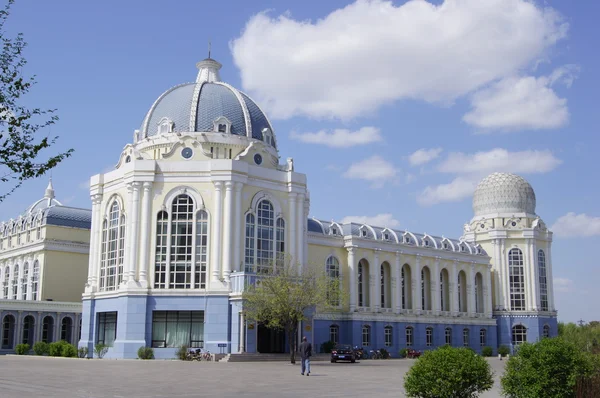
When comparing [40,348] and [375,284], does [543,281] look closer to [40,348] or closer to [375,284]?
[375,284]

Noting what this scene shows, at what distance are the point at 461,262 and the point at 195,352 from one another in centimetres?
4155

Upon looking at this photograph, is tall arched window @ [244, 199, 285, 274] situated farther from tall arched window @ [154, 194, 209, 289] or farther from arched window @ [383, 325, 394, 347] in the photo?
arched window @ [383, 325, 394, 347]

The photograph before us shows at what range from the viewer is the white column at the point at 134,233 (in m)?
53.6

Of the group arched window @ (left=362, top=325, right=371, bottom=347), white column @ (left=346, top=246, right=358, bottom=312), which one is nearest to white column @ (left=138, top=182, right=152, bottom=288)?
white column @ (left=346, top=246, right=358, bottom=312)

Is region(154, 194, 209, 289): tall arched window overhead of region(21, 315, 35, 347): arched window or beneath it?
overhead

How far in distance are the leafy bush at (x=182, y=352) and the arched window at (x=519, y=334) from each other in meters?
47.9

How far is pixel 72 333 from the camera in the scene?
67125mm

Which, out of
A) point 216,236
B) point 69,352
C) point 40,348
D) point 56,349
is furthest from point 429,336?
point 40,348

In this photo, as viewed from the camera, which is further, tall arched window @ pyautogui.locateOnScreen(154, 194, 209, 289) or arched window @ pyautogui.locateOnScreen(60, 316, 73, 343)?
arched window @ pyautogui.locateOnScreen(60, 316, 73, 343)

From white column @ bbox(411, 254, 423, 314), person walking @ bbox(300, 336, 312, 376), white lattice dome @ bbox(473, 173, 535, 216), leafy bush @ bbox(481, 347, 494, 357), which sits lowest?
leafy bush @ bbox(481, 347, 494, 357)

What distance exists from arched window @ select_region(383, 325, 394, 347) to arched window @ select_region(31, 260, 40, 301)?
3427 cm

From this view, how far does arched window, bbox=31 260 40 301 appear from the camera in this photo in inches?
2768

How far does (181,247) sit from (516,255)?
48378mm

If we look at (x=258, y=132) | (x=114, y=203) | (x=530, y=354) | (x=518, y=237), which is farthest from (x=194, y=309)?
(x=518, y=237)
